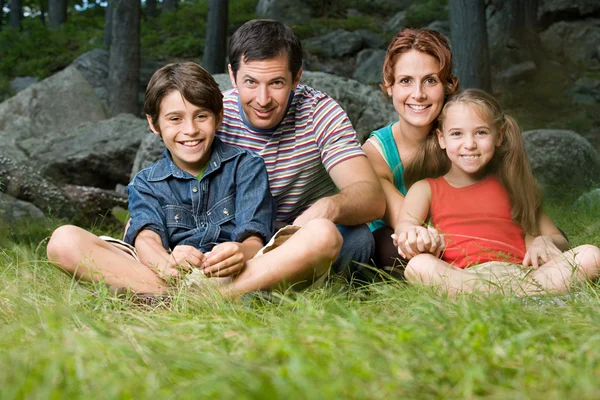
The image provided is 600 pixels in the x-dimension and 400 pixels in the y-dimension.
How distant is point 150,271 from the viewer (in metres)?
3.32

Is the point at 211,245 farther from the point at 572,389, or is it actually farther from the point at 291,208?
the point at 572,389

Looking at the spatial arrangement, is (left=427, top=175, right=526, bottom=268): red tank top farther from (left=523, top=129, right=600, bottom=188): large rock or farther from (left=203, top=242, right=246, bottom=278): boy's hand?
(left=523, top=129, right=600, bottom=188): large rock

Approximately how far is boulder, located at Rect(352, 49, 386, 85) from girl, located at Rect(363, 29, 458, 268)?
9934 millimetres

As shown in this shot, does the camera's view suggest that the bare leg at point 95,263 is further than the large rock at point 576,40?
No

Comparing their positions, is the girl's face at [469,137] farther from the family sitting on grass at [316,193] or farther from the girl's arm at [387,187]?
the girl's arm at [387,187]

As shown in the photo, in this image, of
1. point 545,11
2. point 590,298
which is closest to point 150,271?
point 590,298

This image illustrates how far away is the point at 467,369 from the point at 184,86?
2.22 meters

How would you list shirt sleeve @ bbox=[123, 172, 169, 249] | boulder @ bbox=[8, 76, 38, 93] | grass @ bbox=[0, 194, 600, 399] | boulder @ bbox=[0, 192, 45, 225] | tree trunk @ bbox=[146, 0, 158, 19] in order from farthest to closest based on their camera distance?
tree trunk @ bbox=[146, 0, 158, 19] < boulder @ bbox=[8, 76, 38, 93] < boulder @ bbox=[0, 192, 45, 225] < shirt sleeve @ bbox=[123, 172, 169, 249] < grass @ bbox=[0, 194, 600, 399]

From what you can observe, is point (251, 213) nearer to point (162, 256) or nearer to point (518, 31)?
point (162, 256)

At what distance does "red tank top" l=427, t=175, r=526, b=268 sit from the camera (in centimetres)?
358

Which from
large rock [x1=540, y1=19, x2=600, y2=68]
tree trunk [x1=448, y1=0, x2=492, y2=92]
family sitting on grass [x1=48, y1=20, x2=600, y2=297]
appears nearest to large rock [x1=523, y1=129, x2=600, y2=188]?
tree trunk [x1=448, y1=0, x2=492, y2=92]

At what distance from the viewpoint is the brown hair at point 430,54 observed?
12.7 feet

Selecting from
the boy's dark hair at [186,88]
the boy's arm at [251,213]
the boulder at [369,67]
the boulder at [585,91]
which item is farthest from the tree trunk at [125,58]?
the boy's arm at [251,213]

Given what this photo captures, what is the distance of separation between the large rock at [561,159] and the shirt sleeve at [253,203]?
5273 millimetres
